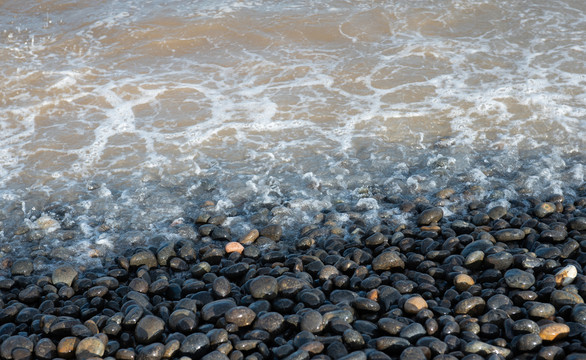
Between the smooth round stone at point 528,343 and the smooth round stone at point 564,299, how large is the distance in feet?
1.73

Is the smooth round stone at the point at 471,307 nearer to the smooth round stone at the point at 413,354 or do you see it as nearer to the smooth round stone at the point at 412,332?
the smooth round stone at the point at 412,332

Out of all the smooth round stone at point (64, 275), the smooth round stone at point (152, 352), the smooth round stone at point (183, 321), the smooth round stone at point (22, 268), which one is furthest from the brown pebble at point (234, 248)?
the smooth round stone at point (22, 268)

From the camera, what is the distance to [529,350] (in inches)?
152

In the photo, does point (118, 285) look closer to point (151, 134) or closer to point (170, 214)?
point (170, 214)

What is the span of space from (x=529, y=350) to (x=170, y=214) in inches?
158

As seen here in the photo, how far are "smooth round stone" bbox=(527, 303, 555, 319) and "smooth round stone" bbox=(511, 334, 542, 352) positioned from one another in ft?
1.01

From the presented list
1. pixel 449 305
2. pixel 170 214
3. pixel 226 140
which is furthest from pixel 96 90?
pixel 449 305

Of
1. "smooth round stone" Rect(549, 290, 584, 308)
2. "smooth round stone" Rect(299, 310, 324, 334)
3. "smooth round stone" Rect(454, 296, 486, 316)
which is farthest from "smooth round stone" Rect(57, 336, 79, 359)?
"smooth round stone" Rect(549, 290, 584, 308)

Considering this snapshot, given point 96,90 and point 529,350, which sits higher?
point 529,350

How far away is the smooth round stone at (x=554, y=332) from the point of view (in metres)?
3.93

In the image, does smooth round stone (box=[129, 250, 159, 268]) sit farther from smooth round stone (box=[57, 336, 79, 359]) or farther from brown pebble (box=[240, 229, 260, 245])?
smooth round stone (box=[57, 336, 79, 359])

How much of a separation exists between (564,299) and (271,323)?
2.21 m

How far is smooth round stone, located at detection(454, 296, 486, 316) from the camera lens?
4344 millimetres

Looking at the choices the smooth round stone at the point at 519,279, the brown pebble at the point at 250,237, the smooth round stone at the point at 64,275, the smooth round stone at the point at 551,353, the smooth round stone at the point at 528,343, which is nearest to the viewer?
the smooth round stone at the point at 551,353
